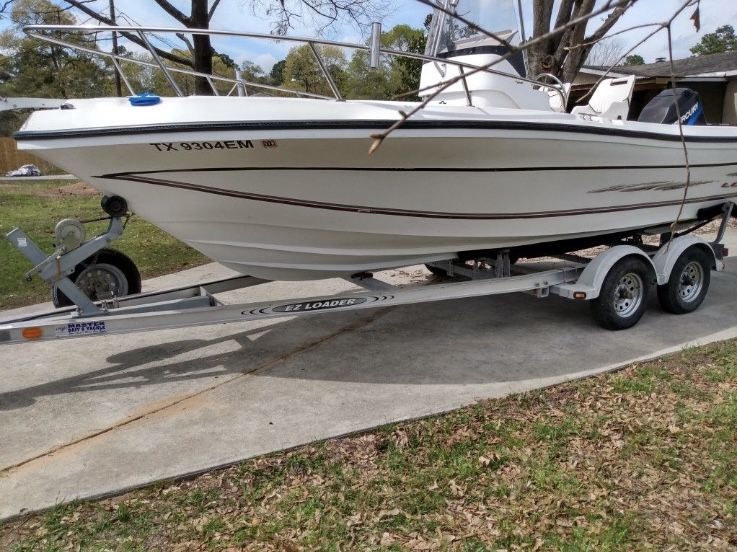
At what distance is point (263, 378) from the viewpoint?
4.12 metres

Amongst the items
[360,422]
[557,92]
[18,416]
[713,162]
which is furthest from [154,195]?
[713,162]

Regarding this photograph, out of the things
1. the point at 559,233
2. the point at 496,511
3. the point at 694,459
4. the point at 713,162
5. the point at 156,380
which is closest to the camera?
the point at 496,511

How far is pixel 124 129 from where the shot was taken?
134 inches

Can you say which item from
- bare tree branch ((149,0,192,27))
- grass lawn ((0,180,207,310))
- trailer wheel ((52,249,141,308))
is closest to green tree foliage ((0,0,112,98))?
grass lawn ((0,180,207,310))

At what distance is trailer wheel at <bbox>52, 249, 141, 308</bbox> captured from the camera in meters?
4.30

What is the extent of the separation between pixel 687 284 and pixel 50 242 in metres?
7.61

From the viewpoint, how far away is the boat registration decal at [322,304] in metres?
4.16

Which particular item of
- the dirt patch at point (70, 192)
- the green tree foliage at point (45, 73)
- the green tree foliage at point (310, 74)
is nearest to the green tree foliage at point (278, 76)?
the green tree foliage at point (310, 74)

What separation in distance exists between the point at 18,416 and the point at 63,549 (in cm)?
135

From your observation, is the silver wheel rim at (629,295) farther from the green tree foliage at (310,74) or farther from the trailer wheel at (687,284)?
the green tree foliage at (310,74)

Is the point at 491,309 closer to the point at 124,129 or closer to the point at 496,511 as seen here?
the point at 496,511

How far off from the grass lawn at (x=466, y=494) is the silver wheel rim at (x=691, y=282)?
2.06 metres

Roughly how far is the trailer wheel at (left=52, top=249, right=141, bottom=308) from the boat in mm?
768

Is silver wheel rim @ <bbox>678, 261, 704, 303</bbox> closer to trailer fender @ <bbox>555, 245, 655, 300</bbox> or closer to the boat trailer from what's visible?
the boat trailer
